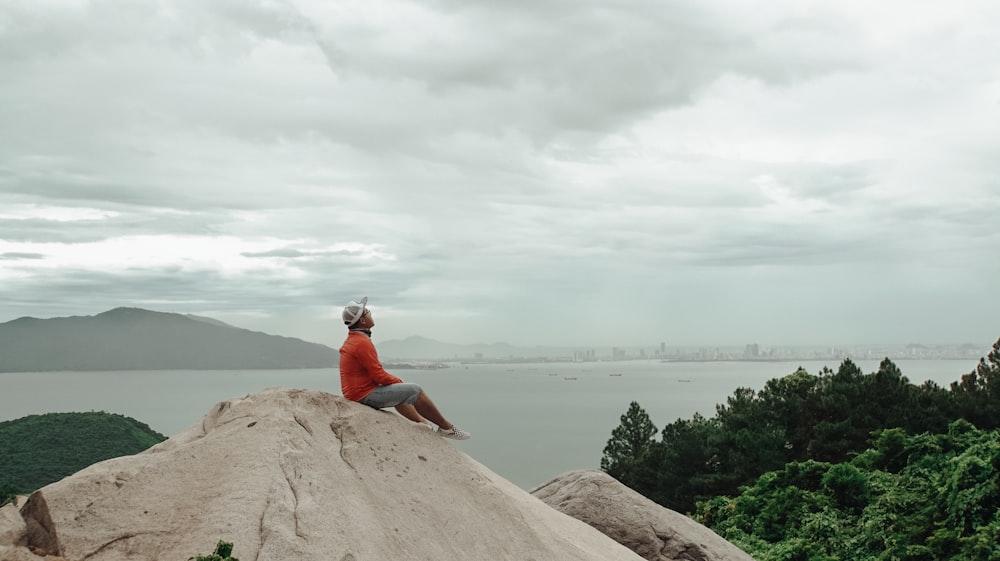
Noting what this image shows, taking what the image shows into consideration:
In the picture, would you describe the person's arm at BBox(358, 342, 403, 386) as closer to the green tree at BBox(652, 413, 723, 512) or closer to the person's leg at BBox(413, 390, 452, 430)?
the person's leg at BBox(413, 390, 452, 430)

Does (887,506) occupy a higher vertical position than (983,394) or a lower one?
lower

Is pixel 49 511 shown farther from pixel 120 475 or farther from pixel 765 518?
pixel 765 518

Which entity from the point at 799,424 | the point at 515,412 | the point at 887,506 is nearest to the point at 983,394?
the point at 799,424

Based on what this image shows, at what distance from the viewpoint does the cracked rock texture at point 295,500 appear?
6.58 metres

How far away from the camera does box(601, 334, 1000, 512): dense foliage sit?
895 inches

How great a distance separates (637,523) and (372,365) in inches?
200

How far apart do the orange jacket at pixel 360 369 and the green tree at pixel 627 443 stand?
2345 cm

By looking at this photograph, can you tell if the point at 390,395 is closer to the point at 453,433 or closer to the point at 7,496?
the point at 453,433

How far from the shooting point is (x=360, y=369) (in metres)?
9.18

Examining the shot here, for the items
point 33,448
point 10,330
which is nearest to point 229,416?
point 33,448

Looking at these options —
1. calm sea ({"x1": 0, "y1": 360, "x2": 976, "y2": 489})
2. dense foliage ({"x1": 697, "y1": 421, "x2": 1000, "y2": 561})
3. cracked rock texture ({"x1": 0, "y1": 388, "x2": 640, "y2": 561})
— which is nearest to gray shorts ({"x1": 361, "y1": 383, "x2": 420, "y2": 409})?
cracked rock texture ({"x1": 0, "y1": 388, "x2": 640, "y2": 561})

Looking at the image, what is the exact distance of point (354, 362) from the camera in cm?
907

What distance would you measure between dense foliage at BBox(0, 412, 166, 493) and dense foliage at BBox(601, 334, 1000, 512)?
95.4 feet

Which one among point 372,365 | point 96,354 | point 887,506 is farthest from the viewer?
point 96,354
